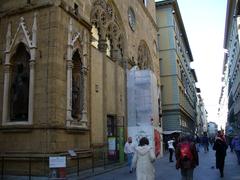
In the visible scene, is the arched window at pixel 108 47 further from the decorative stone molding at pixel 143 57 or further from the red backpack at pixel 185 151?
the red backpack at pixel 185 151

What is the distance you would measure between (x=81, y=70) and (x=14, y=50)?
10.9 feet

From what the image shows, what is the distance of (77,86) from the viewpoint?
58.7 feet

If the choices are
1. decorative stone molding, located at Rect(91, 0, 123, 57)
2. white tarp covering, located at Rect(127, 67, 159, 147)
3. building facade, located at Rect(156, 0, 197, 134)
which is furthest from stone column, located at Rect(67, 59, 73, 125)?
building facade, located at Rect(156, 0, 197, 134)

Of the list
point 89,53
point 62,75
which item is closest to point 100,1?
point 89,53

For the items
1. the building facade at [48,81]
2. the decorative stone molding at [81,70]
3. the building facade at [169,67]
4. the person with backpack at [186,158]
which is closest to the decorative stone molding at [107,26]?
the building facade at [48,81]

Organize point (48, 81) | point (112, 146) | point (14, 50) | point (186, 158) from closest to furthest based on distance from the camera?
1. point (186, 158)
2. point (48, 81)
3. point (14, 50)
4. point (112, 146)

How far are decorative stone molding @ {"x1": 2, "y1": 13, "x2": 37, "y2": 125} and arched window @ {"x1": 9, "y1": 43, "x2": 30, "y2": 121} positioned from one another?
0.59 ft

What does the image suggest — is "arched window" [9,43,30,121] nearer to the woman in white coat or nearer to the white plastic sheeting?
the woman in white coat

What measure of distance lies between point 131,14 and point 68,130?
51.2ft

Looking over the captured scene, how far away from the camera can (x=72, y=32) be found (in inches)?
679

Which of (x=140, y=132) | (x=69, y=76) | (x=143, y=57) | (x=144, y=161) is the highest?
(x=143, y=57)

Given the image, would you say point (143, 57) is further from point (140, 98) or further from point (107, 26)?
point (107, 26)

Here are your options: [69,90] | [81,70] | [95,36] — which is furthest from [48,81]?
[95,36]

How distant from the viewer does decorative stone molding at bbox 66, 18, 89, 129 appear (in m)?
16.5
